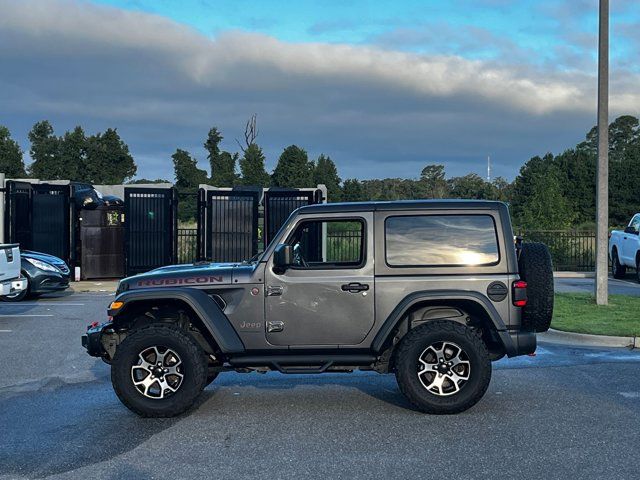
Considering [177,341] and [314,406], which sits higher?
[177,341]

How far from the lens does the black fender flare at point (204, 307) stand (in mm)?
6707

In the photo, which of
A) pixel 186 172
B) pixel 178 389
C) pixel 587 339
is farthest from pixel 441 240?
pixel 186 172

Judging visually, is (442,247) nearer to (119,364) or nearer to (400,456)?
(400,456)

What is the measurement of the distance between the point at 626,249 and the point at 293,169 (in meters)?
27.8

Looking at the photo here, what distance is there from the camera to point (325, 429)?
20.8ft

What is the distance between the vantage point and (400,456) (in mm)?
5543

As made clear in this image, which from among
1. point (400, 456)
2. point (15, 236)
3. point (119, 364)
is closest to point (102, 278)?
point (15, 236)

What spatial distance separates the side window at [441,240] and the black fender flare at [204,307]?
5.36 ft

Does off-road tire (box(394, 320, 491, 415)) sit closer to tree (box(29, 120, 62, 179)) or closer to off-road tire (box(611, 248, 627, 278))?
off-road tire (box(611, 248, 627, 278))

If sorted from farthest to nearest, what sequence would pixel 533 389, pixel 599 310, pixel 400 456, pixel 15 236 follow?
pixel 15 236 → pixel 599 310 → pixel 533 389 → pixel 400 456

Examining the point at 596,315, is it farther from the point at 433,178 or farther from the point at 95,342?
the point at 433,178

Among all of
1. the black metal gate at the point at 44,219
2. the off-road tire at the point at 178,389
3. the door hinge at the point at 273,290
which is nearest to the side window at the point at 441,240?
the door hinge at the point at 273,290

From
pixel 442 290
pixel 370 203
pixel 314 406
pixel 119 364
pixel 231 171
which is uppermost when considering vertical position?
pixel 231 171

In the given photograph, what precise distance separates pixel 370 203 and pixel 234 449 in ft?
8.98
